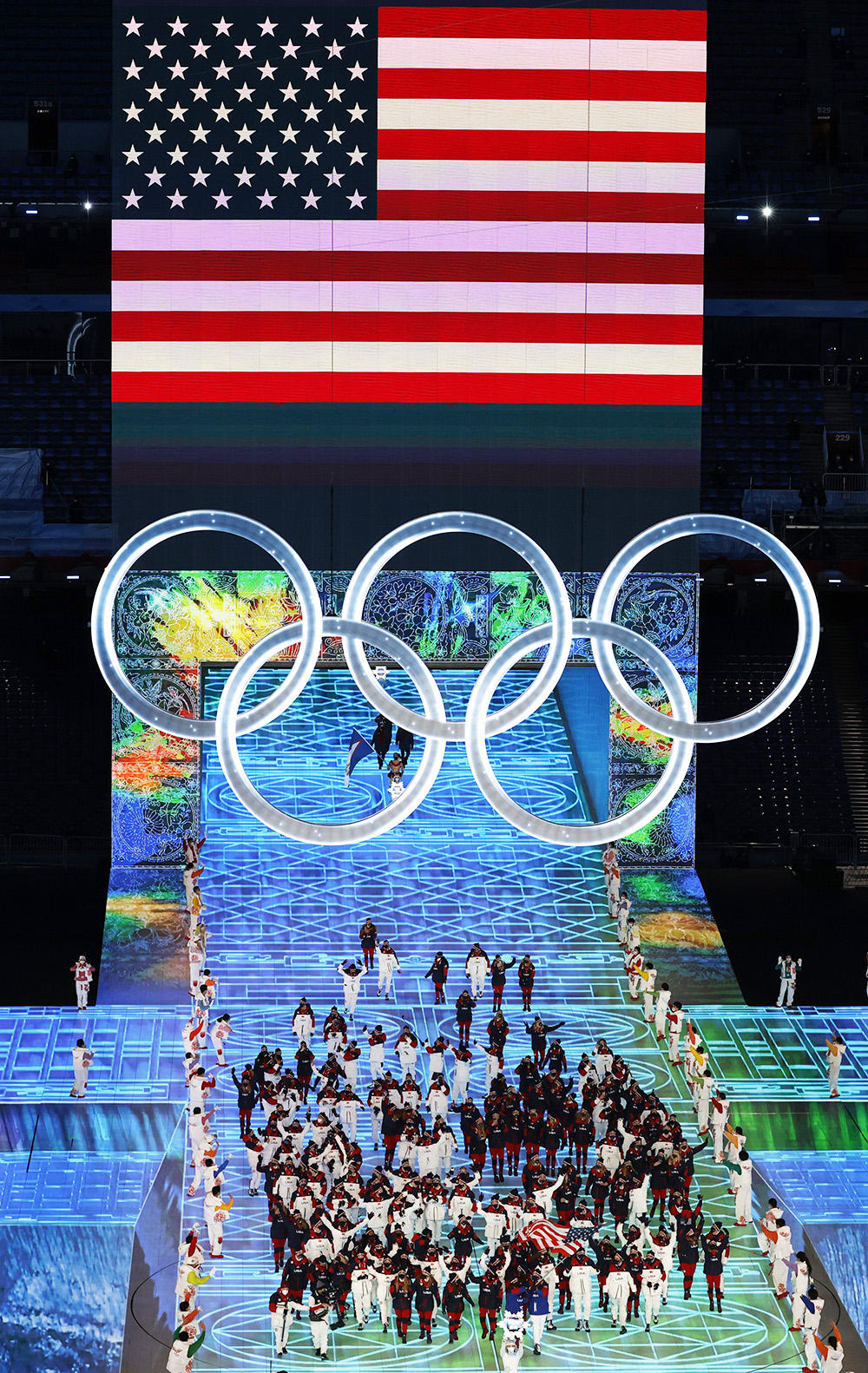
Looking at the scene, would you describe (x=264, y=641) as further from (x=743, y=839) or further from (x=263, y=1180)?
(x=743, y=839)

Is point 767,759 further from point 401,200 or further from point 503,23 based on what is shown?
point 503,23

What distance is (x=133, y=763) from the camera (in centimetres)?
3700

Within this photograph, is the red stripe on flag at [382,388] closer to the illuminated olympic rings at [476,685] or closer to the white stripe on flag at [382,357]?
the white stripe on flag at [382,357]

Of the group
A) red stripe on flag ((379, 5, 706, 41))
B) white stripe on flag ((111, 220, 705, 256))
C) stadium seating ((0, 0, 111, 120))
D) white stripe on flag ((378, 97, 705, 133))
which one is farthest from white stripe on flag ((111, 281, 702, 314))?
stadium seating ((0, 0, 111, 120))

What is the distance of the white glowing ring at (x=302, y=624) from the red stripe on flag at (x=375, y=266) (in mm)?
8885

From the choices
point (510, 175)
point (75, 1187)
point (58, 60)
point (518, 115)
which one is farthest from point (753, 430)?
point (75, 1187)

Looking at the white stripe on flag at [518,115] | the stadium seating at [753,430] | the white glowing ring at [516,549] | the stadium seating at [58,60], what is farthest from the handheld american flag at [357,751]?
the stadium seating at [58,60]

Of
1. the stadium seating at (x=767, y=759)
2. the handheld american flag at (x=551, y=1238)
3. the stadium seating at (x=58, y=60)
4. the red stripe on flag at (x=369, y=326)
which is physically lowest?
the handheld american flag at (x=551, y=1238)

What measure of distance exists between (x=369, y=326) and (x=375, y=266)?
87 cm

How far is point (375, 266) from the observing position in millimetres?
35281

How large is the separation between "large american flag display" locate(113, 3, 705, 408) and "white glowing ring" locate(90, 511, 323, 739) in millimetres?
8770

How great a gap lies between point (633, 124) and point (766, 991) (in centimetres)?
1283

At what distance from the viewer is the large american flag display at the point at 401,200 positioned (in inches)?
1380

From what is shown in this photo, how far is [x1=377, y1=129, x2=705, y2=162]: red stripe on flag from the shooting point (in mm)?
35125
